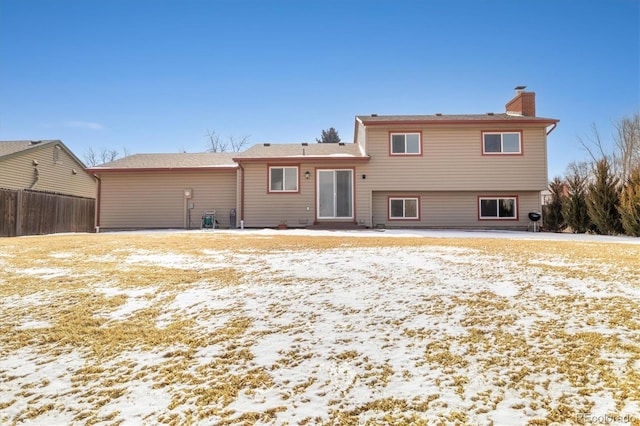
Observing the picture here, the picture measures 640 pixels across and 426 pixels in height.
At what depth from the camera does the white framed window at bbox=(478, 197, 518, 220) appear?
13195 mm

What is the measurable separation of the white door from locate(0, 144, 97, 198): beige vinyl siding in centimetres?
1577

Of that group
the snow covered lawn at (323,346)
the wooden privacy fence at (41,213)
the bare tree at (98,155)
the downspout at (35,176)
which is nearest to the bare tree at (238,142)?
the bare tree at (98,155)

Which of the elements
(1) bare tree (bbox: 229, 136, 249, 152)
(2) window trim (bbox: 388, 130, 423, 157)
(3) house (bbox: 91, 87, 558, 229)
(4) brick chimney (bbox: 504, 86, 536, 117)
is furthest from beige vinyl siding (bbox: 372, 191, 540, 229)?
(1) bare tree (bbox: 229, 136, 249, 152)

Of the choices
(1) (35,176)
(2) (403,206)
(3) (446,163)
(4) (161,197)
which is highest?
(1) (35,176)

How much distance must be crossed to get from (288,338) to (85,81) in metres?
23.7

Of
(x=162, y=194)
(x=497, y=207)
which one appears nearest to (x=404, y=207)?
(x=497, y=207)

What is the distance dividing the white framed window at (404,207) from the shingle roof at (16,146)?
18.9 metres

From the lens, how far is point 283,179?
13.0 metres

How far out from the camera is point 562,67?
17.1 m

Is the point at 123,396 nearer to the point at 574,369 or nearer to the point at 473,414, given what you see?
the point at 473,414

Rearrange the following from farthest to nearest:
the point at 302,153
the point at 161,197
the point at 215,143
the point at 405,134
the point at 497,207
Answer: the point at 215,143 → the point at 161,197 → the point at 302,153 → the point at 497,207 → the point at 405,134

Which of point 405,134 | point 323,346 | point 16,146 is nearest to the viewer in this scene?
point 323,346

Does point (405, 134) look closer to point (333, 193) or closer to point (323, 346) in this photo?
point (333, 193)

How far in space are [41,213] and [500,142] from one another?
62.2 feet
